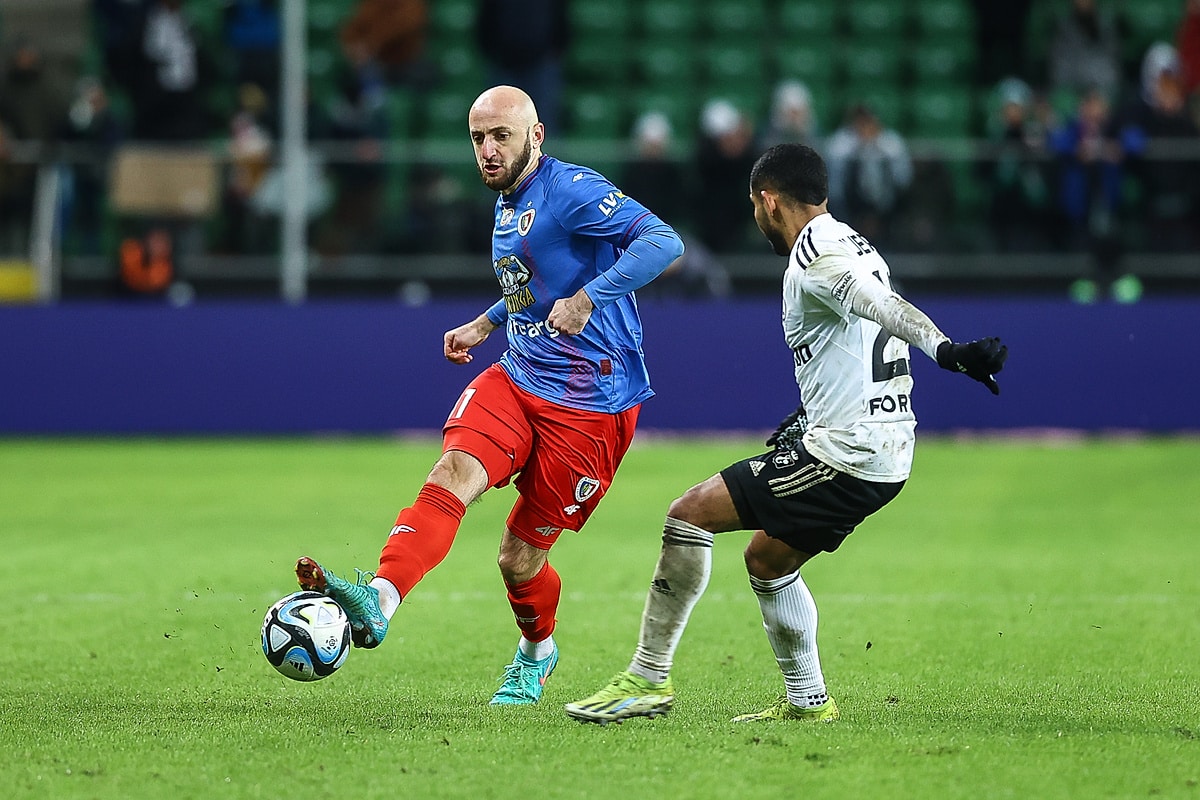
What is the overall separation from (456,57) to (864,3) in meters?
5.06

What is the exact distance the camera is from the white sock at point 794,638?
5602 mm

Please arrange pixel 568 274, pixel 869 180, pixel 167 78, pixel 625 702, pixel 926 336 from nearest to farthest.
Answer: pixel 926 336 < pixel 625 702 < pixel 568 274 < pixel 869 180 < pixel 167 78

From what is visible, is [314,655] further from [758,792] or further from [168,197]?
[168,197]

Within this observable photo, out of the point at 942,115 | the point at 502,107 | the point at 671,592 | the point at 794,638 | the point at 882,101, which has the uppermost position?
the point at 502,107

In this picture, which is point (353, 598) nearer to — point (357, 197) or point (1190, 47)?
point (357, 197)

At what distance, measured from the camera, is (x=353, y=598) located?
5.14 metres

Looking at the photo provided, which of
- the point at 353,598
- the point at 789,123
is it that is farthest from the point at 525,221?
the point at 789,123

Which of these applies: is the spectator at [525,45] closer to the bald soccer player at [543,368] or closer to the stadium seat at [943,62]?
the stadium seat at [943,62]

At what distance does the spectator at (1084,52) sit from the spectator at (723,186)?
449cm

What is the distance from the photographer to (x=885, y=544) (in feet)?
33.9

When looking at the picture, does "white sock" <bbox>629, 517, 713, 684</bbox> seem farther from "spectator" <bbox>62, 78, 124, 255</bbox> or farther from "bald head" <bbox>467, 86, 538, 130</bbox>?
"spectator" <bbox>62, 78, 124, 255</bbox>

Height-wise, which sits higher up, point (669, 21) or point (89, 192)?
point (669, 21)

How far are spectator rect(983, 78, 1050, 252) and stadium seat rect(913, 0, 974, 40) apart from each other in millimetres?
4599

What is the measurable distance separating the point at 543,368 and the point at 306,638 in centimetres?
147
